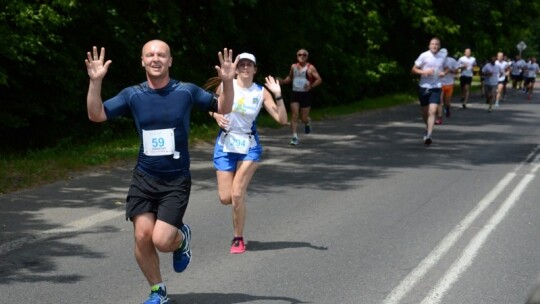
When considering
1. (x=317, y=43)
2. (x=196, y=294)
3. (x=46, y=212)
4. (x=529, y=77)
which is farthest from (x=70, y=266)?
(x=529, y=77)

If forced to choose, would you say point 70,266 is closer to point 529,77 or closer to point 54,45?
point 54,45

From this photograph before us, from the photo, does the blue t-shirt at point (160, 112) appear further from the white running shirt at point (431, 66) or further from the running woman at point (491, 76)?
the running woman at point (491, 76)

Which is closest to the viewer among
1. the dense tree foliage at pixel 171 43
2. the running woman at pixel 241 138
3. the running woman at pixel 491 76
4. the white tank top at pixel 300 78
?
the running woman at pixel 241 138

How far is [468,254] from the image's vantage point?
26.1 feet

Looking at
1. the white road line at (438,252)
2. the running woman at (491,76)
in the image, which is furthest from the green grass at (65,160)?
the running woman at (491,76)

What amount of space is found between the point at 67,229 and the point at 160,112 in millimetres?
3303

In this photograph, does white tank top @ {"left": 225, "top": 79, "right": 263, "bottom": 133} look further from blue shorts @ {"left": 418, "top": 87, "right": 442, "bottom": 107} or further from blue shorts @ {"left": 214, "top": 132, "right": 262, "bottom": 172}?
blue shorts @ {"left": 418, "top": 87, "right": 442, "bottom": 107}

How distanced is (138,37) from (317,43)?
10.0 meters

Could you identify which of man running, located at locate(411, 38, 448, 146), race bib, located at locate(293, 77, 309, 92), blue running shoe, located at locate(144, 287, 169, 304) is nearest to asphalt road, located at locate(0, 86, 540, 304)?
blue running shoe, located at locate(144, 287, 169, 304)

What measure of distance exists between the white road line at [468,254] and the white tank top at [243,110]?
84.0 inches

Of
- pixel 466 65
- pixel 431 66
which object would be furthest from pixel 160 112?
pixel 466 65

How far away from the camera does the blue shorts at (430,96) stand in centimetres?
1780

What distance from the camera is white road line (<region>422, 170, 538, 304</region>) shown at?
660 centimetres

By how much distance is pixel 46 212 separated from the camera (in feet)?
32.1
